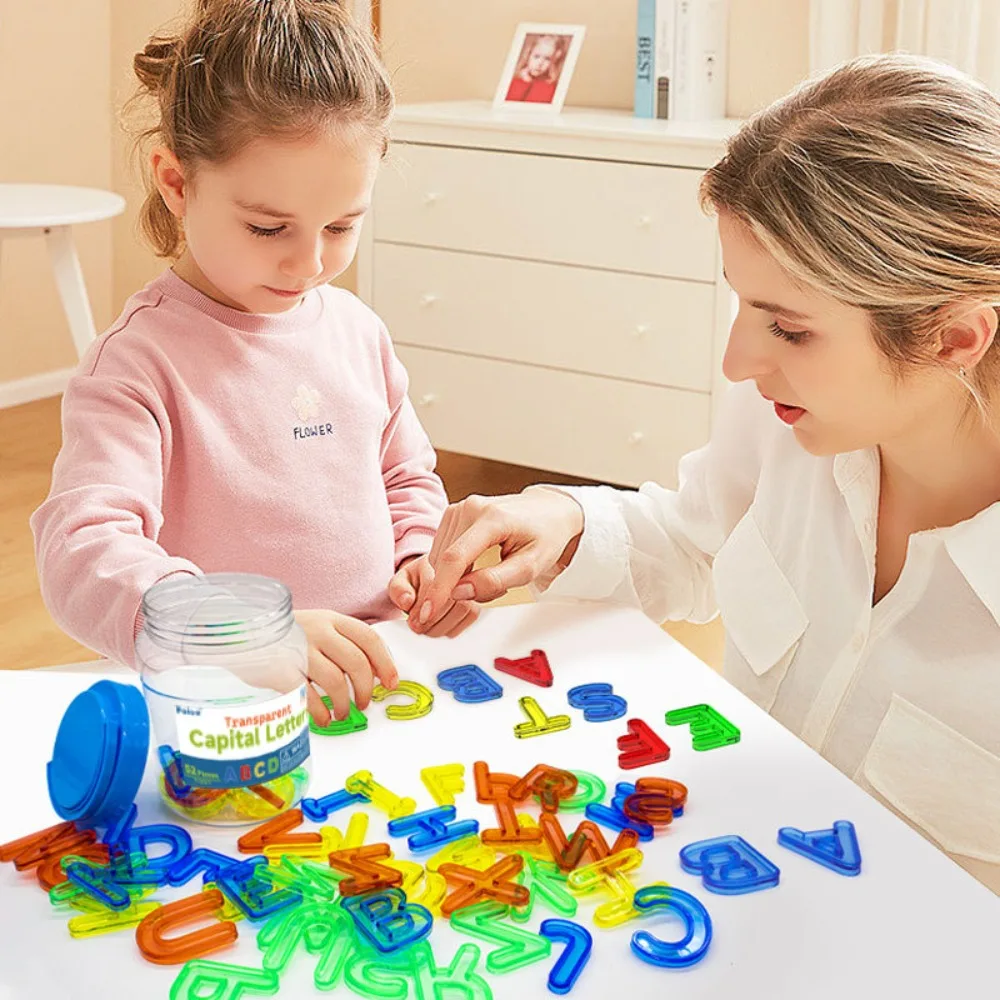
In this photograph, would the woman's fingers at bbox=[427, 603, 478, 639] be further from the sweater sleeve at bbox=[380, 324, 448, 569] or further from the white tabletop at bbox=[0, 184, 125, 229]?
the white tabletop at bbox=[0, 184, 125, 229]

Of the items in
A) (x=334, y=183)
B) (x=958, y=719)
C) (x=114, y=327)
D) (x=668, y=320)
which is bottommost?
(x=668, y=320)

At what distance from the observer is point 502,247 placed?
125 inches

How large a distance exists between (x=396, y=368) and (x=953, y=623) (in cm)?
64

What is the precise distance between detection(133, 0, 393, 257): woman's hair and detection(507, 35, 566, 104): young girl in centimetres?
210

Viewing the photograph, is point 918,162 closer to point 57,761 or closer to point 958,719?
point 958,719

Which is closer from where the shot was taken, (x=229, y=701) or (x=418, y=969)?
(x=418, y=969)

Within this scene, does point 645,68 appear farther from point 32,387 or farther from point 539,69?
point 32,387

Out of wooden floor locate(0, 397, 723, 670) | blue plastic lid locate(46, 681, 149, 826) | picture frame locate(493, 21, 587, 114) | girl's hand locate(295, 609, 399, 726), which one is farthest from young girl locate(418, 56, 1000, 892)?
picture frame locate(493, 21, 587, 114)

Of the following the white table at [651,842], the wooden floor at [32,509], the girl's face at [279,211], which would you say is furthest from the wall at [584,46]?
the white table at [651,842]

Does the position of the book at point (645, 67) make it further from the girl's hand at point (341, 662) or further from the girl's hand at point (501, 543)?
the girl's hand at point (341, 662)

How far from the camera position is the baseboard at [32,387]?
13.5ft

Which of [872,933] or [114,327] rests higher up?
[114,327]

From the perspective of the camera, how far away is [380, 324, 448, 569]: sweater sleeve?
58.9 inches

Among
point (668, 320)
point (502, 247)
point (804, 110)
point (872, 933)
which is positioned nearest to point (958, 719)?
point (872, 933)
